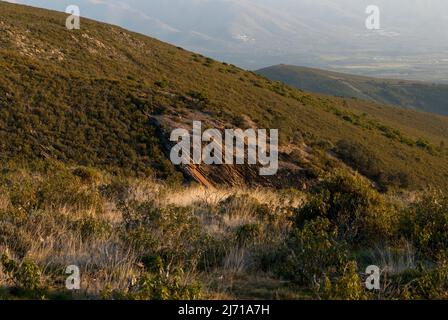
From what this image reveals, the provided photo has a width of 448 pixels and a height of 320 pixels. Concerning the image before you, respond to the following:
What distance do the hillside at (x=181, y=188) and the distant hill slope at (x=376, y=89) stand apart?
7760 centimetres

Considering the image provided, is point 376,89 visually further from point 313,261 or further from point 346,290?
point 346,290

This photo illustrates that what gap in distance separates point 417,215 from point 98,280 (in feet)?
13.8

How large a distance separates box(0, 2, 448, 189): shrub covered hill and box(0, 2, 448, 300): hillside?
5.4 inches

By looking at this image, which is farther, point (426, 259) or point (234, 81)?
point (234, 81)

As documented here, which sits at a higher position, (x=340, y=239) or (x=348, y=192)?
(x=348, y=192)

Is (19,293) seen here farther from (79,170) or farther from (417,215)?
(79,170)

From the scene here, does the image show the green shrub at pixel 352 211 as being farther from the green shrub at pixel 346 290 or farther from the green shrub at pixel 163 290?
the green shrub at pixel 163 290

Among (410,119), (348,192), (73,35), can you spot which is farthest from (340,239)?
(410,119)

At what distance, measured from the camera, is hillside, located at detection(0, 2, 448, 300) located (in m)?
4.76

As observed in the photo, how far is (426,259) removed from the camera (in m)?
5.70

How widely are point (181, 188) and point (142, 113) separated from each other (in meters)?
14.8

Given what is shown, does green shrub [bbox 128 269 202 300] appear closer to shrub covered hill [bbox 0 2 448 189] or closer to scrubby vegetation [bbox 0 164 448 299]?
scrubby vegetation [bbox 0 164 448 299]

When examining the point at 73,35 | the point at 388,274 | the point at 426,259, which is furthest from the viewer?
the point at 73,35

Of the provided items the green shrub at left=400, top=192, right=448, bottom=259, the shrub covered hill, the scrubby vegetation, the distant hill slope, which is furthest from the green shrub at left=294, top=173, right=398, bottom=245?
the distant hill slope
